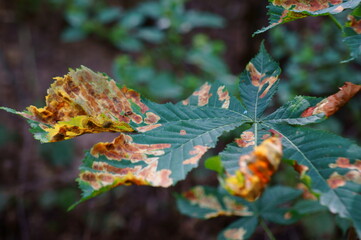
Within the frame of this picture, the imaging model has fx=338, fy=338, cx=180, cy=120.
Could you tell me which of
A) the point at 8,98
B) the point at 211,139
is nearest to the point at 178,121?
the point at 211,139

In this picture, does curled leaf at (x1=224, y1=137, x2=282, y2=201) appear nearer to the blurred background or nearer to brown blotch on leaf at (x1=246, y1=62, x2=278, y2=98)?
brown blotch on leaf at (x1=246, y1=62, x2=278, y2=98)

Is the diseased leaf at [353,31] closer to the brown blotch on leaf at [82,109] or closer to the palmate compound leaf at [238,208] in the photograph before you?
the brown blotch on leaf at [82,109]

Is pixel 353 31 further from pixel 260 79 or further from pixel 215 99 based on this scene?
pixel 215 99

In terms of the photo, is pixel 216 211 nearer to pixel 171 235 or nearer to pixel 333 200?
pixel 333 200

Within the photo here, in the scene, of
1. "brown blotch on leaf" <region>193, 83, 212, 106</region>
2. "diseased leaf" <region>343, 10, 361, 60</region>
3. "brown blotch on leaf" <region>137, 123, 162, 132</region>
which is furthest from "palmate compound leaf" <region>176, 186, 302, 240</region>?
"diseased leaf" <region>343, 10, 361, 60</region>

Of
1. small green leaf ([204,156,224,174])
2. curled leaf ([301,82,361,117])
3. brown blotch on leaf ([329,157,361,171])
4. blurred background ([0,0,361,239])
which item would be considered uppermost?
blurred background ([0,0,361,239])

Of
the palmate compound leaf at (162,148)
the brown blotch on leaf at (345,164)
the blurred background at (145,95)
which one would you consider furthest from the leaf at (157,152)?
the blurred background at (145,95)

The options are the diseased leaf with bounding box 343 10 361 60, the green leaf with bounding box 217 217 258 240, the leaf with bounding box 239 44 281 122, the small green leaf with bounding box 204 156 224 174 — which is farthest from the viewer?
the green leaf with bounding box 217 217 258 240
